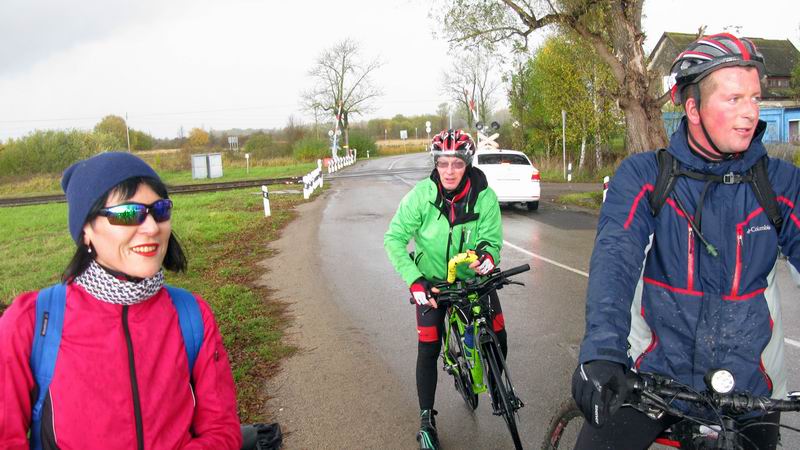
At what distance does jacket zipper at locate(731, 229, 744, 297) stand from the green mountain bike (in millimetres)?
1720

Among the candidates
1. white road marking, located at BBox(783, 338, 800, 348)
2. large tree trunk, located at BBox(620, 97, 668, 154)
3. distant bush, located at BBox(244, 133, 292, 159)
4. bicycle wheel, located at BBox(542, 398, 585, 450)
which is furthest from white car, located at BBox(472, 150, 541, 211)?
distant bush, located at BBox(244, 133, 292, 159)

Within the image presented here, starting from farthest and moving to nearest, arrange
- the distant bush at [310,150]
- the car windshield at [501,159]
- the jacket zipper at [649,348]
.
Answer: the distant bush at [310,150] → the car windshield at [501,159] → the jacket zipper at [649,348]

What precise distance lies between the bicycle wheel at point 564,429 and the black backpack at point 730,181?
1.19 metres

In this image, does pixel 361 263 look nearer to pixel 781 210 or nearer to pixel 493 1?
pixel 781 210

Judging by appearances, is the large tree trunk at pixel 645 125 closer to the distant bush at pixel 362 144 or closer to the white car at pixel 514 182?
the white car at pixel 514 182

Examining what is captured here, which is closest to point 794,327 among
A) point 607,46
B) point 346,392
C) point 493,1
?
point 346,392

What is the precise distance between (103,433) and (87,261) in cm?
56

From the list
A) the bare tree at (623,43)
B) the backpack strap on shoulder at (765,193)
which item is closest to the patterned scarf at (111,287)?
the backpack strap on shoulder at (765,193)

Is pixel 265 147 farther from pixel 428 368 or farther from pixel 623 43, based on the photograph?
pixel 428 368

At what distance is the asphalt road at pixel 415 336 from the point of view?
14.9 feet

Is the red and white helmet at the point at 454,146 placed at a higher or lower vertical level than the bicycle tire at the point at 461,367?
higher

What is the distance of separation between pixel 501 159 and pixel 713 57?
17013 mm

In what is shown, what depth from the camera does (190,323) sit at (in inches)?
86.8

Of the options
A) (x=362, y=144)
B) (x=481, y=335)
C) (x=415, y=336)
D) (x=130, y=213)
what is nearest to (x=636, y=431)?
(x=481, y=335)
